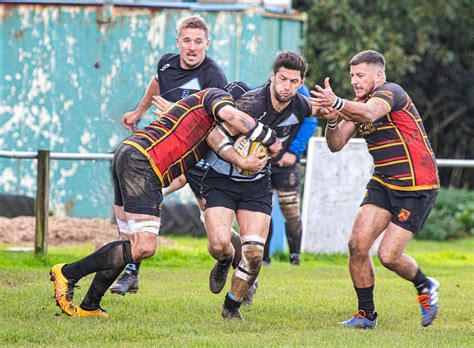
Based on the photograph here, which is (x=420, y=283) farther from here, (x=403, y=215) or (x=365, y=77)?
(x=365, y=77)

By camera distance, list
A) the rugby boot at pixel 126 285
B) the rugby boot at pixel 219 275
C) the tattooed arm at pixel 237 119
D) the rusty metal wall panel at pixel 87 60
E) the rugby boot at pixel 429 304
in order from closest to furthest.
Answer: the tattooed arm at pixel 237 119 → the rugby boot at pixel 429 304 → the rugby boot at pixel 219 275 → the rugby boot at pixel 126 285 → the rusty metal wall panel at pixel 87 60

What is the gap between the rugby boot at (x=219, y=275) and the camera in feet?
30.4

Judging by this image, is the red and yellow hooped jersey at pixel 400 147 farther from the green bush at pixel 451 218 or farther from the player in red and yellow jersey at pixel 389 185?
the green bush at pixel 451 218

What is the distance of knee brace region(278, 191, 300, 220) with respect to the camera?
43.9 ft

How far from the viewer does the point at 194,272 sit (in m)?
12.7

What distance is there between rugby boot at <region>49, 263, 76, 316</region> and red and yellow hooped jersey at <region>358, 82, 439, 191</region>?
8.56ft

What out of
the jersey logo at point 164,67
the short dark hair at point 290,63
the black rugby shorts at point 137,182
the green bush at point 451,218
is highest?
the short dark hair at point 290,63

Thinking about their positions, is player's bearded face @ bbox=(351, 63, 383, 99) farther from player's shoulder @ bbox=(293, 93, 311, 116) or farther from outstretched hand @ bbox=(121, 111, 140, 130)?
outstretched hand @ bbox=(121, 111, 140, 130)

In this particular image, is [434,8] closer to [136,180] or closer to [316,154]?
[316,154]

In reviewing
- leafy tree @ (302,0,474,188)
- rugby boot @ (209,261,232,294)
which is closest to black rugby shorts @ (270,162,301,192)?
rugby boot @ (209,261,232,294)

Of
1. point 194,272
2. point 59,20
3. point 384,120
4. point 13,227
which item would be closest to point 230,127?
point 384,120

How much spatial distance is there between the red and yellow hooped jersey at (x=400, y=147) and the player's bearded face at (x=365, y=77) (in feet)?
0.31

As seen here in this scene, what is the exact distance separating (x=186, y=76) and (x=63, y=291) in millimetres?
2684

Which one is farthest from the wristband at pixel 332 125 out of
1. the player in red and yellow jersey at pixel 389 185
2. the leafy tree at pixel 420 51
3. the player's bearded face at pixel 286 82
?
the leafy tree at pixel 420 51
